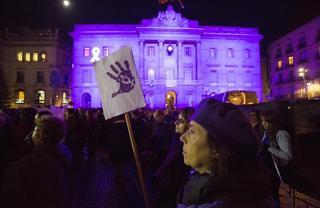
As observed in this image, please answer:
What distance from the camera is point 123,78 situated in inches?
171

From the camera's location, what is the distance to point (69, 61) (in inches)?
2186

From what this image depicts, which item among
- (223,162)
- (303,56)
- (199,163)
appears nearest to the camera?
(223,162)

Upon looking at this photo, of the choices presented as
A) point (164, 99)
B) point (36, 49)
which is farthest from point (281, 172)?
point (36, 49)

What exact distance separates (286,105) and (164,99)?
40246mm

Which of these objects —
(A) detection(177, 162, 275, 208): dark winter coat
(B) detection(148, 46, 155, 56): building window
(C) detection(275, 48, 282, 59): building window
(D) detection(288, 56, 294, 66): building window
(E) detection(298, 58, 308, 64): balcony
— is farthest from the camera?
(C) detection(275, 48, 282, 59): building window

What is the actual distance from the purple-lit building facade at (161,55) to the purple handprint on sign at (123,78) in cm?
4313

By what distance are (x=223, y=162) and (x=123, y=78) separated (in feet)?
10.3

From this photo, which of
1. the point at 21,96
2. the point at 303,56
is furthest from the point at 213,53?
the point at 21,96

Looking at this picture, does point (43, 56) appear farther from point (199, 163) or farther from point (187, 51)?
point (199, 163)

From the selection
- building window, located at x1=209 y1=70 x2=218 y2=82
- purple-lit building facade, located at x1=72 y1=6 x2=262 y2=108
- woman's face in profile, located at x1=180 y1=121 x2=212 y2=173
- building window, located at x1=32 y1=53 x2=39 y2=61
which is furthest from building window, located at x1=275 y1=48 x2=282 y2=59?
woman's face in profile, located at x1=180 y1=121 x2=212 y2=173

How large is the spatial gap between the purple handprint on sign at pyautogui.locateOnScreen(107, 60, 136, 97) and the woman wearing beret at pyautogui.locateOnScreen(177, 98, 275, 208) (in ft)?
9.33

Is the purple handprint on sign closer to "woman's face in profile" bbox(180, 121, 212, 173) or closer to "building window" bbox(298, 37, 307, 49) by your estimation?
"woman's face in profile" bbox(180, 121, 212, 173)

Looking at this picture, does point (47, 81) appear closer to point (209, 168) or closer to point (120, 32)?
point (120, 32)

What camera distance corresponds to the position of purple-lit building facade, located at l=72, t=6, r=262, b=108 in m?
48.8
